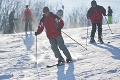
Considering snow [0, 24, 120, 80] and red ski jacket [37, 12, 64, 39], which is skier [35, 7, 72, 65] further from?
snow [0, 24, 120, 80]

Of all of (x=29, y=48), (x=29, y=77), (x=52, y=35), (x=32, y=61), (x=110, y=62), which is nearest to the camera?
(x=29, y=77)

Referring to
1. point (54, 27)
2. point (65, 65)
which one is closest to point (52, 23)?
point (54, 27)

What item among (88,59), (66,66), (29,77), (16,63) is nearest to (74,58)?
(88,59)

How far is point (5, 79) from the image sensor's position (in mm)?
7496

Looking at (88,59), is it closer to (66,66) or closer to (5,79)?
(66,66)

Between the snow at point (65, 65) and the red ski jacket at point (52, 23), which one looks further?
the red ski jacket at point (52, 23)

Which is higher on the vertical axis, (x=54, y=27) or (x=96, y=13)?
(x=96, y=13)

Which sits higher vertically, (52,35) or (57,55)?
(52,35)

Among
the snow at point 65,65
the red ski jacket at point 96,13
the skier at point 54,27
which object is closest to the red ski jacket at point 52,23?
the skier at point 54,27

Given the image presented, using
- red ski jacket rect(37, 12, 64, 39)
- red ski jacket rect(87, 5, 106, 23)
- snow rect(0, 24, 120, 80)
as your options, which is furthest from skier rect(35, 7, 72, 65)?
red ski jacket rect(87, 5, 106, 23)

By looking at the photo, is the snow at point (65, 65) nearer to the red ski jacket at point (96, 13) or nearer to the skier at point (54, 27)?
the skier at point (54, 27)

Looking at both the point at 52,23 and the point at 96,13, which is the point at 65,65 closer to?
the point at 52,23

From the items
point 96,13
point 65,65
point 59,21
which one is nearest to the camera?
point 65,65

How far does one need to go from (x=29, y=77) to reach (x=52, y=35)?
188 centimetres
